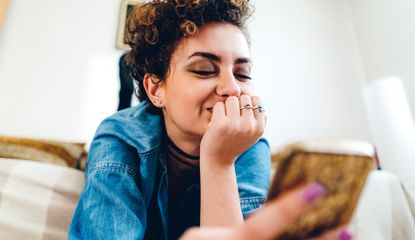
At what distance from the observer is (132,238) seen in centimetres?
55

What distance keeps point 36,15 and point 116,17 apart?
463mm

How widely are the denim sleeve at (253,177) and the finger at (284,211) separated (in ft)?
1.47

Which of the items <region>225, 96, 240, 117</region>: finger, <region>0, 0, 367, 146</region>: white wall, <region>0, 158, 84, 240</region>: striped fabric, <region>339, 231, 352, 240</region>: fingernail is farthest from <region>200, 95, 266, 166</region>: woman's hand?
<region>0, 0, 367, 146</region>: white wall

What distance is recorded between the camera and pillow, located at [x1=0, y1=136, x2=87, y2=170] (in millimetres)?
958

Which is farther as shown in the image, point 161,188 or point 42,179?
point 42,179

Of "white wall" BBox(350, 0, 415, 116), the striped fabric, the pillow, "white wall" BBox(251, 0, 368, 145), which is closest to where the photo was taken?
the striped fabric

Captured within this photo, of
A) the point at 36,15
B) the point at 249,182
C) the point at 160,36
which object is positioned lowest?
the point at 249,182

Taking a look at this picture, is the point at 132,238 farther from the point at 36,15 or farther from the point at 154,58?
the point at 36,15

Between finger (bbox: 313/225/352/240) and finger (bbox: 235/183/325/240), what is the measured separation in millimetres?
48

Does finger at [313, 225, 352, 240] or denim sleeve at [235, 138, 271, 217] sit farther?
denim sleeve at [235, 138, 271, 217]

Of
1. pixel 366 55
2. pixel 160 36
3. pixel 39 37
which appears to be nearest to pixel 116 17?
pixel 39 37

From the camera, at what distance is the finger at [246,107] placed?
55 cm

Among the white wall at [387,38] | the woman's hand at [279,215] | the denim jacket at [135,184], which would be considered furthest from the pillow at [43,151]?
the white wall at [387,38]

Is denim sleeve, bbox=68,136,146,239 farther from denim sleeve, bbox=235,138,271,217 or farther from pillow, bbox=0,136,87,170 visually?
pillow, bbox=0,136,87,170
